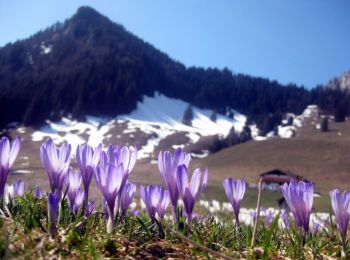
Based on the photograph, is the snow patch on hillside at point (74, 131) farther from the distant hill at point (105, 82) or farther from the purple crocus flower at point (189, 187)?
the purple crocus flower at point (189, 187)

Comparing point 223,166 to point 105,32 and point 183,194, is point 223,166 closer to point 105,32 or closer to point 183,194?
point 183,194

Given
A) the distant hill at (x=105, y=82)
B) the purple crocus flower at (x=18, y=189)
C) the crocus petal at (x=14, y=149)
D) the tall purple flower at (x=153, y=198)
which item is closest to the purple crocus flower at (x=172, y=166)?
the tall purple flower at (x=153, y=198)

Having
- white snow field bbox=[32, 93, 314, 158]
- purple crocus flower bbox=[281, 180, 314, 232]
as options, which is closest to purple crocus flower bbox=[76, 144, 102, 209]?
purple crocus flower bbox=[281, 180, 314, 232]

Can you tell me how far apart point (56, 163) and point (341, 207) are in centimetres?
124

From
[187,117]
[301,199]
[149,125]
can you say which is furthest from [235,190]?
[187,117]

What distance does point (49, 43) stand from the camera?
478ft

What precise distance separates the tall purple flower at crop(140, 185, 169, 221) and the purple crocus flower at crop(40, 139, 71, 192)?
0.40 meters

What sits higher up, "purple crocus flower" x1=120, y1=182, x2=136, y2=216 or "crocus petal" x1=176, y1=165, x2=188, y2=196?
"crocus petal" x1=176, y1=165, x2=188, y2=196

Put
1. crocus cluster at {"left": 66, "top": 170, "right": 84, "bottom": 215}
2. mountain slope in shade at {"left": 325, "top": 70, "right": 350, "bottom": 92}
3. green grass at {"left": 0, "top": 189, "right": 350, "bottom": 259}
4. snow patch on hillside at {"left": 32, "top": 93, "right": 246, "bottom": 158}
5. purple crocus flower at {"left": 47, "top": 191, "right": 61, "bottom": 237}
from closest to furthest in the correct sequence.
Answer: green grass at {"left": 0, "top": 189, "right": 350, "bottom": 259}
purple crocus flower at {"left": 47, "top": 191, "right": 61, "bottom": 237}
crocus cluster at {"left": 66, "top": 170, "right": 84, "bottom": 215}
snow patch on hillside at {"left": 32, "top": 93, "right": 246, "bottom": 158}
mountain slope in shade at {"left": 325, "top": 70, "right": 350, "bottom": 92}

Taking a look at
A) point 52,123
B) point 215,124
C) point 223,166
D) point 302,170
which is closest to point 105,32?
point 215,124

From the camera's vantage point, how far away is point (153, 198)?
209 centimetres

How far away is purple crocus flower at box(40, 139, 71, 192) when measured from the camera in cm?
178

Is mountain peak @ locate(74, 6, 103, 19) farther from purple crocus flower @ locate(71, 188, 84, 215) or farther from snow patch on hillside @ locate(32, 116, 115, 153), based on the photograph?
purple crocus flower @ locate(71, 188, 84, 215)

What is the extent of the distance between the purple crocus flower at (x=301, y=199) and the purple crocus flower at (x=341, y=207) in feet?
0.32
